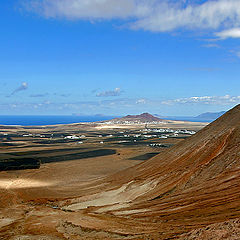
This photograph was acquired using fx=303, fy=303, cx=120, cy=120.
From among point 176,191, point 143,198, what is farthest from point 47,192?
point 176,191

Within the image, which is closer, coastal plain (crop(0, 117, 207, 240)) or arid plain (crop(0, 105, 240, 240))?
arid plain (crop(0, 105, 240, 240))

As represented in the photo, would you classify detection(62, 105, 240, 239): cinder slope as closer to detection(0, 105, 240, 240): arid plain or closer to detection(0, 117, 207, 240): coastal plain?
detection(0, 105, 240, 240): arid plain

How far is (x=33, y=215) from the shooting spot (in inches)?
918

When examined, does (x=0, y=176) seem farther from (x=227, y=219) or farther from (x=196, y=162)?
(x=227, y=219)

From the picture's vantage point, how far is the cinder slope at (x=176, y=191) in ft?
58.0

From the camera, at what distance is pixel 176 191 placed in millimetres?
26172

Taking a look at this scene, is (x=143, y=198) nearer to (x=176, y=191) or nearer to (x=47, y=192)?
(x=176, y=191)

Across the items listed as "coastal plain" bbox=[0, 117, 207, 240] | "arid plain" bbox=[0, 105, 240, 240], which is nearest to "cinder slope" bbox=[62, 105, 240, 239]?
"arid plain" bbox=[0, 105, 240, 240]

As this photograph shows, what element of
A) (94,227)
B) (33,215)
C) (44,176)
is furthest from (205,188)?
(44,176)

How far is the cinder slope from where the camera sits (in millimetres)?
17688

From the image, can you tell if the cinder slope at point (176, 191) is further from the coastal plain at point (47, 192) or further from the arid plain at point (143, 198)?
the coastal plain at point (47, 192)

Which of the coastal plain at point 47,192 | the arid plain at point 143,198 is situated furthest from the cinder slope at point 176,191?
the coastal plain at point 47,192

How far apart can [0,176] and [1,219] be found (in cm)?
2386

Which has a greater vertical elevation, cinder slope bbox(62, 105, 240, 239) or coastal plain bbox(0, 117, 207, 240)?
cinder slope bbox(62, 105, 240, 239)
